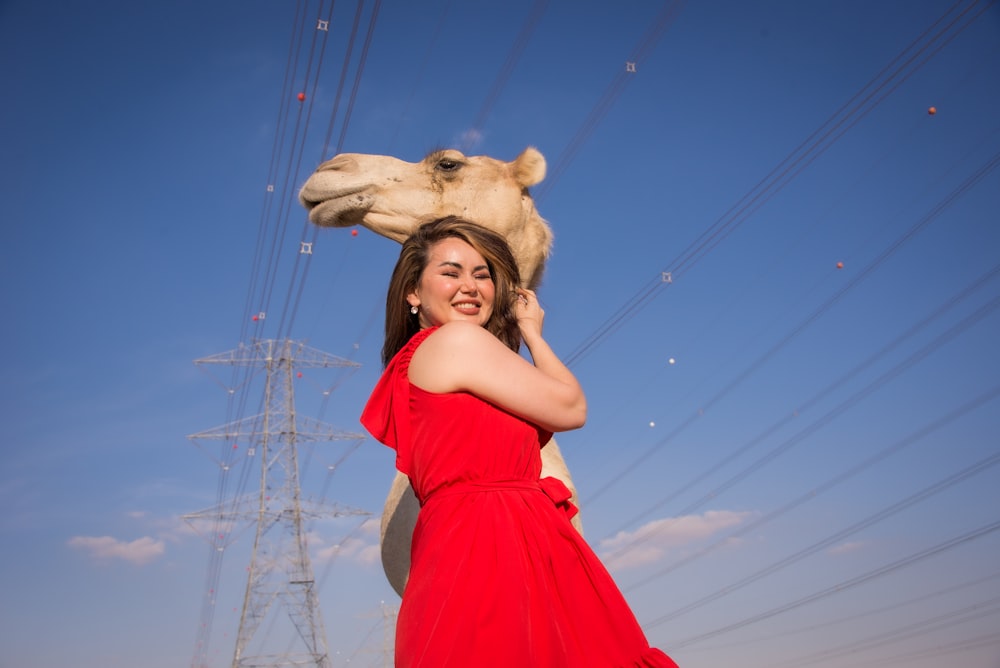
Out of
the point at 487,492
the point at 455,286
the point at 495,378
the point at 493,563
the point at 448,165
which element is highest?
the point at 448,165

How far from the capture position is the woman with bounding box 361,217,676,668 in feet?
6.74

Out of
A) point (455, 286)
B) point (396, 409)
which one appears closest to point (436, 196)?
point (455, 286)

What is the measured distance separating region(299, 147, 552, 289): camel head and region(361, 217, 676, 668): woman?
2602mm

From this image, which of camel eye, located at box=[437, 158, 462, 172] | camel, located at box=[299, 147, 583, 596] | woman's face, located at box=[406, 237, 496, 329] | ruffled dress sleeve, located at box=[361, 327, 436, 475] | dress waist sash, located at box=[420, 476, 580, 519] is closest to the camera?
dress waist sash, located at box=[420, 476, 580, 519]

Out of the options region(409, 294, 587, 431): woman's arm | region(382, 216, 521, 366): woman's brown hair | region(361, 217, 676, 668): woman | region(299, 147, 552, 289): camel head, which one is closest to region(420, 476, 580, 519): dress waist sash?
region(361, 217, 676, 668): woman

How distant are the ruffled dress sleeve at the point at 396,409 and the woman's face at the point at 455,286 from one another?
0.53ft

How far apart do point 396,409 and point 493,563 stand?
2.01 ft

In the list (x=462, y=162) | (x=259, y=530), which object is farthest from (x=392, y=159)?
(x=259, y=530)

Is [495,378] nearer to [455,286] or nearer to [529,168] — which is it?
[455,286]

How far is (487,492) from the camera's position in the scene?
228 cm

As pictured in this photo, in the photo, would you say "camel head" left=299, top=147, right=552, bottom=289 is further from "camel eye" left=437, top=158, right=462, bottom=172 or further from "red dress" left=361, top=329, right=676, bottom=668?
"red dress" left=361, top=329, right=676, bottom=668

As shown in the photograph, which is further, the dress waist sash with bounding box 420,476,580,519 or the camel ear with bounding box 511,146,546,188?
the camel ear with bounding box 511,146,546,188

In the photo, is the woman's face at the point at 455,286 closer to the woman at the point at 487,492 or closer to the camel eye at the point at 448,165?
the woman at the point at 487,492

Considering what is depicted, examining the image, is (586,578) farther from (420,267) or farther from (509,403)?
(420,267)
